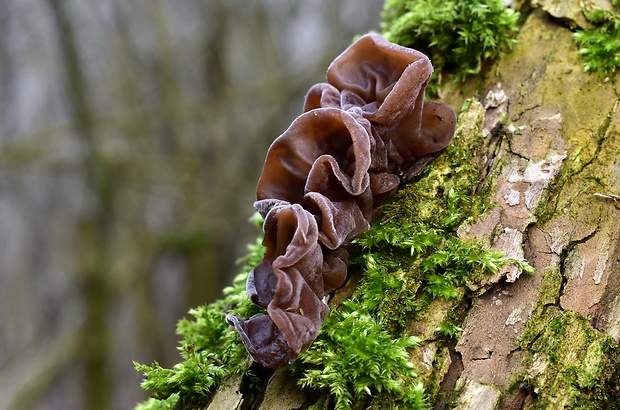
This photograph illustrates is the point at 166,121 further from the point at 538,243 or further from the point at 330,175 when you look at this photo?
the point at 538,243

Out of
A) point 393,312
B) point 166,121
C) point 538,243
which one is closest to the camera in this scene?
point 393,312

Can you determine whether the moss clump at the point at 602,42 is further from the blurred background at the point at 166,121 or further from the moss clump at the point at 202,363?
the blurred background at the point at 166,121

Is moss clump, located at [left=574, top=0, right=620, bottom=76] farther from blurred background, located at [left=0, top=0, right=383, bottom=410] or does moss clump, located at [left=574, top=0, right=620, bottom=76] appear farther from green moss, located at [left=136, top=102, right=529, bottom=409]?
blurred background, located at [left=0, top=0, right=383, bottom=410]

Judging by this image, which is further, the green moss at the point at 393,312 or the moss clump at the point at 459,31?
the moss clump at the point at 459,31

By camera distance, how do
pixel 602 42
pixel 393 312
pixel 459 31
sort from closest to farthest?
pixel 393 312, pixel 602 42, pixel 459 31

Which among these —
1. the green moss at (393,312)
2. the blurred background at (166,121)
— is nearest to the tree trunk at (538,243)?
the green moss at (393,312)

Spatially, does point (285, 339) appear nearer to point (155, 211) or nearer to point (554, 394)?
point (554, 394)

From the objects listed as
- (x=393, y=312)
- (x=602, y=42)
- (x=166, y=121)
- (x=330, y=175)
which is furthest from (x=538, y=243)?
(x=166, y=121)
